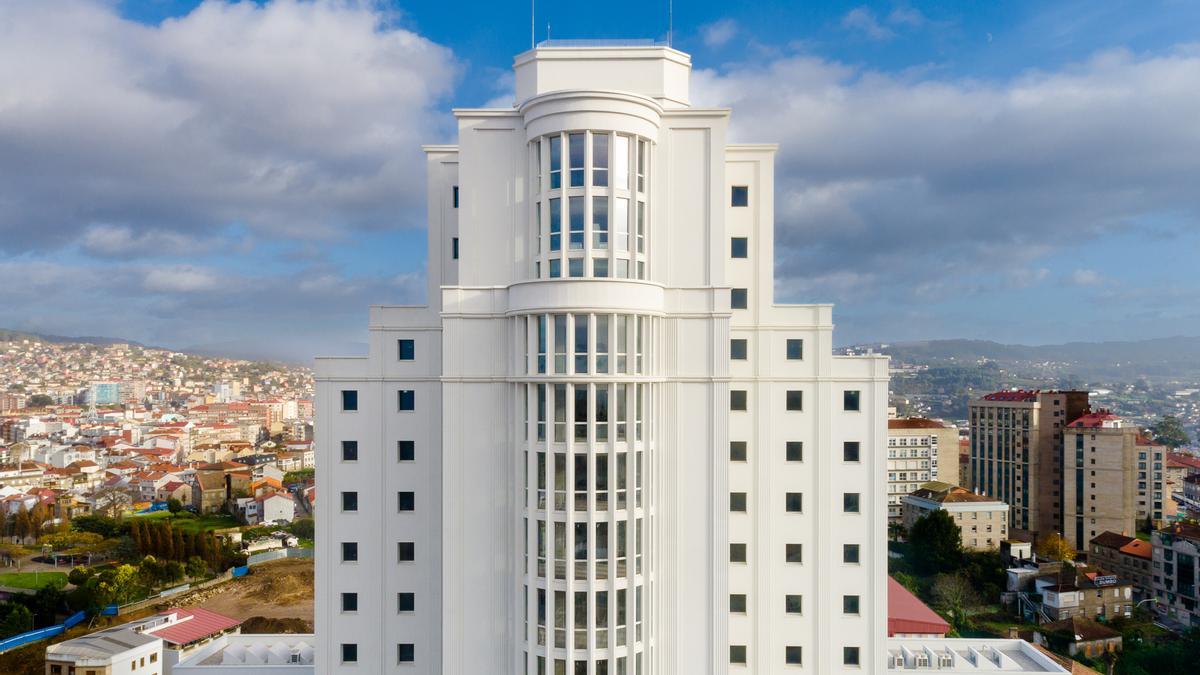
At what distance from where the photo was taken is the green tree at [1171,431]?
308 feet

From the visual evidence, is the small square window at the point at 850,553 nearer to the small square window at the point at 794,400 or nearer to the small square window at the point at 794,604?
the small square window at the point at 794,604

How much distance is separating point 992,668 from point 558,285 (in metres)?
18.1

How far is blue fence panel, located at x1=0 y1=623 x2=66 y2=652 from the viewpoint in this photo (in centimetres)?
4341

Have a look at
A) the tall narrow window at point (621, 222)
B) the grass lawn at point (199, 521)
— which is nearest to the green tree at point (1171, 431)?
the tall narrow window at point (621, 222)

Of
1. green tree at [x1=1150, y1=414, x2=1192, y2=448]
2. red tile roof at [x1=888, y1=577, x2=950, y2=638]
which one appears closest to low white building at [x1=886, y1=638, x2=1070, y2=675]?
red tile roof at [x1=888, y1=577, x2=950, y2=638]

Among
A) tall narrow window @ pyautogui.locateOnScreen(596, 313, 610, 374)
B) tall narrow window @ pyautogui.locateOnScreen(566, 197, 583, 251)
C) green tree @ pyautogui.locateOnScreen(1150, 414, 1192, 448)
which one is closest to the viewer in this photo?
tall narrow window @ pyautogui.locateOnScreen(596, 313, 610, 374)

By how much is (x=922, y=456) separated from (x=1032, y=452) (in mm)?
12514

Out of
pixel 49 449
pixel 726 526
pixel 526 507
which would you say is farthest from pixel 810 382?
pixel 49 449

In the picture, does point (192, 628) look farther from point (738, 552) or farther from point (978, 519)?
point (978, 519)

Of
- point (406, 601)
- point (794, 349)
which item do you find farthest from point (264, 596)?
point (794, 349)

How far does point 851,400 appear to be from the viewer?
1753cm

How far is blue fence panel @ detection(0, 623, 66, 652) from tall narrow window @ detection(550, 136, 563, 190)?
2131 inches

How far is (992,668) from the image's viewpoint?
→ 19.6 meters

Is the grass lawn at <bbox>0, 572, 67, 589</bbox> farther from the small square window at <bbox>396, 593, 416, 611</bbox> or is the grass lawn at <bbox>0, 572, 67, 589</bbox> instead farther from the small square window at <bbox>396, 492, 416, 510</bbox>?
the small square window at <bbox>396, 492, 416, 510</bbox>
